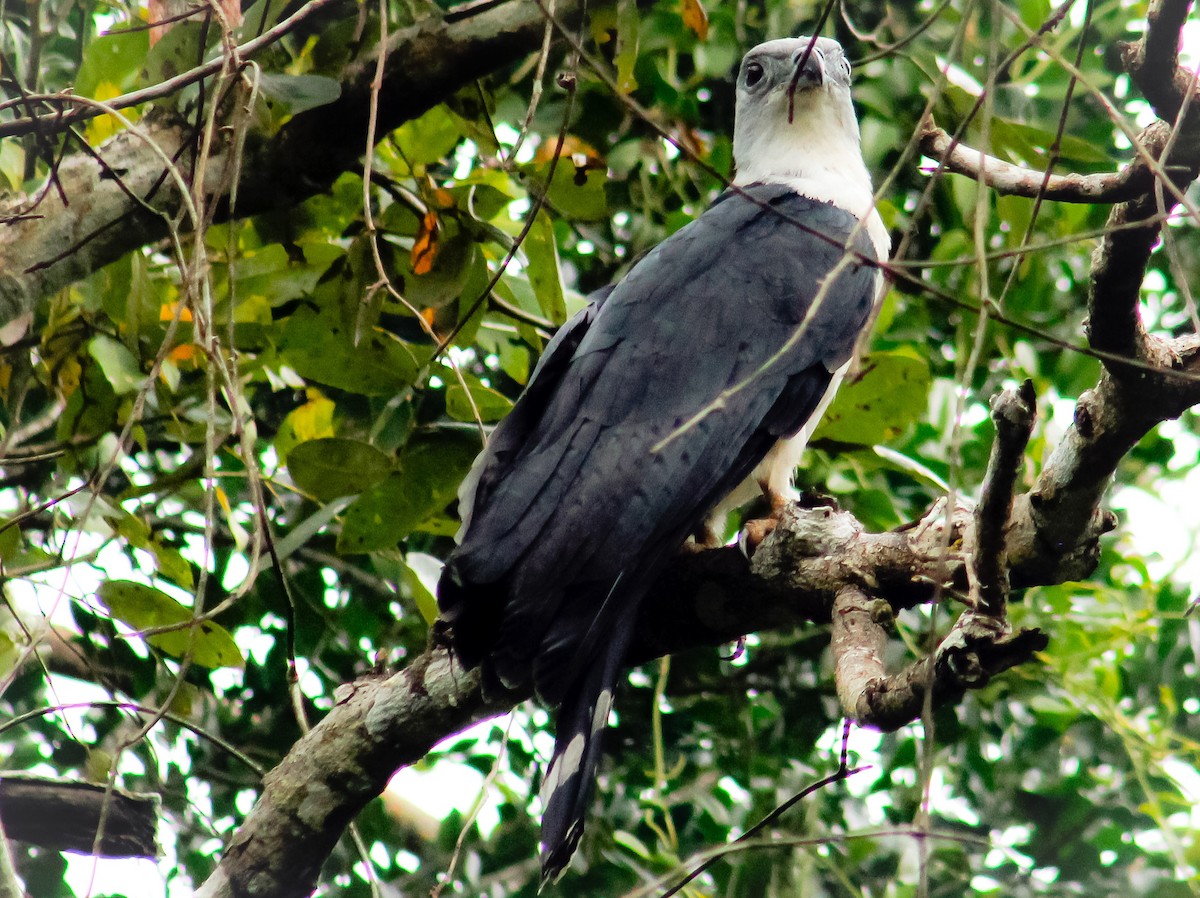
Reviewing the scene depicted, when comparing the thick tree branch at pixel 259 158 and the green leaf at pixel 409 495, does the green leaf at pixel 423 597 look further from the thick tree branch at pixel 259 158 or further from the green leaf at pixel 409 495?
the thick tree branch at pixel 259 158

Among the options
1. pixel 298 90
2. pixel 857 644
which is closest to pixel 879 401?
pixel 857 644

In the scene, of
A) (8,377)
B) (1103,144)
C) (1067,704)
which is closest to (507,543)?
(8,377)

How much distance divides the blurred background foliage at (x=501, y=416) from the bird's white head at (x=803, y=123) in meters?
0.10

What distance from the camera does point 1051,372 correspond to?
131 inches

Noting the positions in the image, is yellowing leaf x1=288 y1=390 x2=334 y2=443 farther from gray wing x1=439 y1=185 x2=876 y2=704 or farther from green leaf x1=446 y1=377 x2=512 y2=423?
gray wing x1=439 y1=185 x2=876 y2=704

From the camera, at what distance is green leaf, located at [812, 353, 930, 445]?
257cm

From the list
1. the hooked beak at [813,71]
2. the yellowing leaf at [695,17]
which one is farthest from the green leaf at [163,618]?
the hooked beak at [813,71]

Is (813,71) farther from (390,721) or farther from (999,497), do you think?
(390,721)

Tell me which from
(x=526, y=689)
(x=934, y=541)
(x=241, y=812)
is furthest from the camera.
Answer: (x=241, y=812)

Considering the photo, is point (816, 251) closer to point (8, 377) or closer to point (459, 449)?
point (459, 449)

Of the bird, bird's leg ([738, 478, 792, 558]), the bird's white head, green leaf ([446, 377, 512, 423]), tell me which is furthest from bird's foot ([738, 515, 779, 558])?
the bird's white head

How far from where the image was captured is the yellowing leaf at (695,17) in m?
2.86

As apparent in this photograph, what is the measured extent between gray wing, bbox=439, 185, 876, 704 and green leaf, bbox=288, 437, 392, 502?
212 mm

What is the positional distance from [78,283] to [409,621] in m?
1.21
